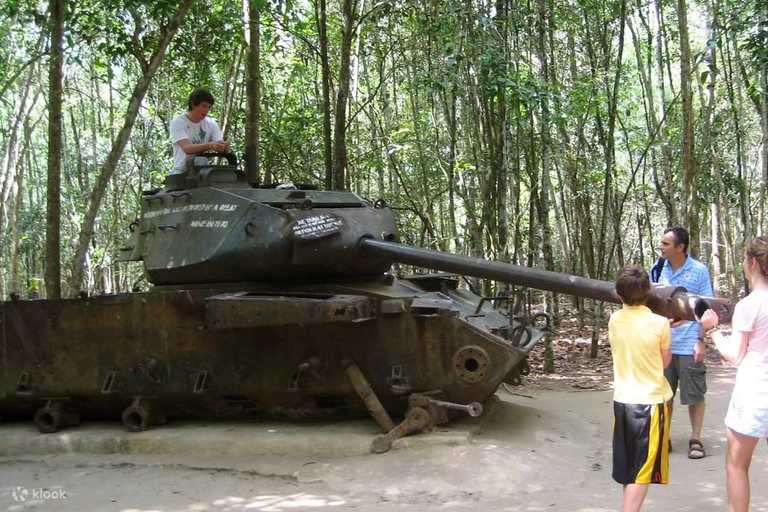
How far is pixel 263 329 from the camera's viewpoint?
6.60 m

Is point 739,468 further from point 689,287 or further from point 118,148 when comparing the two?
point 118,148

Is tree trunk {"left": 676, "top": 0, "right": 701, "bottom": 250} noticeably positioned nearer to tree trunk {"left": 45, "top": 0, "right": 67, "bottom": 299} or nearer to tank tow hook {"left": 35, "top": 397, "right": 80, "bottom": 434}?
tree trunk {"left": 45, "top": 0, "right": 67, "bottom": 299}

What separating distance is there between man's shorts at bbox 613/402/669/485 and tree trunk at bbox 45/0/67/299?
22.9 ft

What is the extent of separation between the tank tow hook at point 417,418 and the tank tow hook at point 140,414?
208 centimetres

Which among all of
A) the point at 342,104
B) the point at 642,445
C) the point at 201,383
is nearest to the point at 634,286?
the point at 642,445

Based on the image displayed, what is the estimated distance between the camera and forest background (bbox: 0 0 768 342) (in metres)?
9.59

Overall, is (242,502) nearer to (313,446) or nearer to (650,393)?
(313,446)

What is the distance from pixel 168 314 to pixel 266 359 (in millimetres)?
961

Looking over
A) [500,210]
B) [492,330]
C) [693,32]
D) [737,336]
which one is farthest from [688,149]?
[693,32]

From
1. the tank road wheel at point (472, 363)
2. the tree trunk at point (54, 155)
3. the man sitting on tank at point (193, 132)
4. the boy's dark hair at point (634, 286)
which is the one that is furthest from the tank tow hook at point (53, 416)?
the boy's dark hair at point (634, 286)

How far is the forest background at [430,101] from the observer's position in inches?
377

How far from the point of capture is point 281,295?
20.8 feet

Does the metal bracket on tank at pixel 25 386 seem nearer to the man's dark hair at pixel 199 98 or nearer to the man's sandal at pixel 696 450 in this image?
the man's dark hair at pixel 199 98

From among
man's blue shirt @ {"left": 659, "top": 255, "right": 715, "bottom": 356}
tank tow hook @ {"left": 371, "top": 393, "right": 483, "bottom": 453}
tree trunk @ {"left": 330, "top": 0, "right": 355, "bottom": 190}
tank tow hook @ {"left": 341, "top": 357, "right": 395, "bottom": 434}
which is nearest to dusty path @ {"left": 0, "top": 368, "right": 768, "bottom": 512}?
tank tow hook @ {"left": 371, "top": 393, "right": 483, "bottom": 453}
